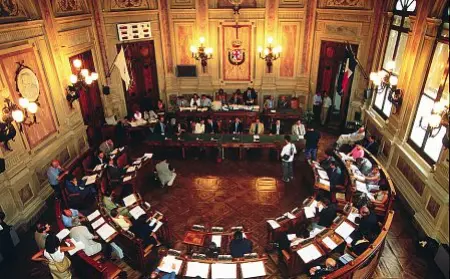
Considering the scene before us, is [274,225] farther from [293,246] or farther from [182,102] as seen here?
[182,102]

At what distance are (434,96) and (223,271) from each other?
6.35 metres

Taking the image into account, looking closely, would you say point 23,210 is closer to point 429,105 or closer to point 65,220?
point 65,220

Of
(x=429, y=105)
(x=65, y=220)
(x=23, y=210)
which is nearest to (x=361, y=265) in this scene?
(x=429, y=105)

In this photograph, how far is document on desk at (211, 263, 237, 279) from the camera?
5706 millimetres

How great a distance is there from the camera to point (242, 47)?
A: 42.6 feet

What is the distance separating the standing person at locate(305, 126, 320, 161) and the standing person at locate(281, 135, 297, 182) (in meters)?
0.73

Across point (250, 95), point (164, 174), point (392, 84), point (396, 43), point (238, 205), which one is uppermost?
point (396, 43)

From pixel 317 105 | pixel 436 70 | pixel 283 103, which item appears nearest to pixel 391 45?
pixel 436 70

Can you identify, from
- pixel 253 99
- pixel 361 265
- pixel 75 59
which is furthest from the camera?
pixel 253 99

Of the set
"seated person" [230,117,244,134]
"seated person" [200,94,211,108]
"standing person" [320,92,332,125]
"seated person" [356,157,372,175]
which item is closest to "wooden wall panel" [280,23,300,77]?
"standing person" [320,92,332,125]

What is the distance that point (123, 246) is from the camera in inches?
267

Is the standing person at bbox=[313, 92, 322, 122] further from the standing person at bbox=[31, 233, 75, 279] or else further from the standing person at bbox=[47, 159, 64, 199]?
the standing person at bbox=[31, 233, 75, 279]

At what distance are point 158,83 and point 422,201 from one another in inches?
407

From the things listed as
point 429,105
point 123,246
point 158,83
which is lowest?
point 123,246
